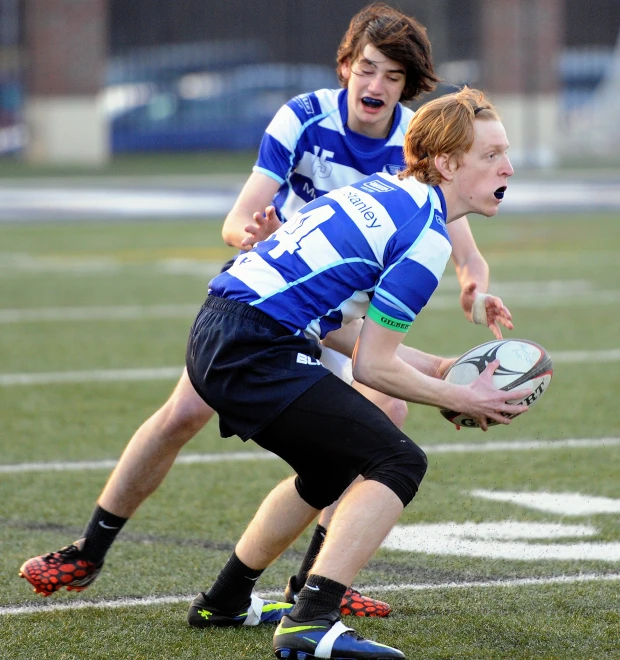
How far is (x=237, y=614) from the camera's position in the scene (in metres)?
3.67

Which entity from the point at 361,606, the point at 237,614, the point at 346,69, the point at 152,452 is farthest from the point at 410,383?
the point at 346,69

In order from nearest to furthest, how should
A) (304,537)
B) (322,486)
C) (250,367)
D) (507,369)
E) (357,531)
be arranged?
(357,531) < (250,367) < (322,486) < (507,369) < (304,537)

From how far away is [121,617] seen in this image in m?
3.73

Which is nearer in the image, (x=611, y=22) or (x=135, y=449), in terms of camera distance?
(x=135, y=449)

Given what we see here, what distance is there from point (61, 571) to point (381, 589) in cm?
107

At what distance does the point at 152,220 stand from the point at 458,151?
1573 centimetres

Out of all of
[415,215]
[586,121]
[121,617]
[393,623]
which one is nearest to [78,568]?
[121,617]

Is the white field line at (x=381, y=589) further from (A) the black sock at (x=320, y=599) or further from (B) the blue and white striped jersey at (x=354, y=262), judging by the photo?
(B) the blue and white striped jersey at (x=354, y=262)

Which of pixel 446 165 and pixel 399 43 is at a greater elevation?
pixel 399 43

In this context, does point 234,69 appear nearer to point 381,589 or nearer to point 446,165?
point 381,589

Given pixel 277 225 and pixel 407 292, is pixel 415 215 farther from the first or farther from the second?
pixel 277 225

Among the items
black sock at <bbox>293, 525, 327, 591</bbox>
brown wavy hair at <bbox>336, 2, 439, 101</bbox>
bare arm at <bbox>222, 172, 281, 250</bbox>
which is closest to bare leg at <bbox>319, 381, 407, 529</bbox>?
black sock at <bbox>293, 525, 327, 591</bbox>

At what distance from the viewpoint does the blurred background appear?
3441 centimetres

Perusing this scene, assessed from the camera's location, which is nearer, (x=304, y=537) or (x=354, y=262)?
(x=354, y=262)
